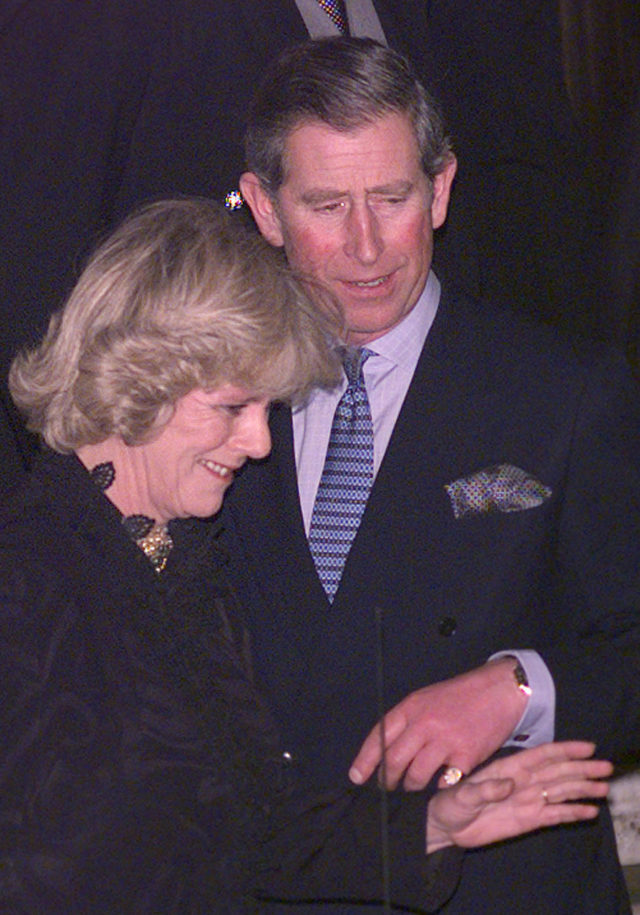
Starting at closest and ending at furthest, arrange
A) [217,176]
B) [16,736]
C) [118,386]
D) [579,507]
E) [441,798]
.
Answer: [16,736], [441,798], [118,386], [579,507], [217,176]

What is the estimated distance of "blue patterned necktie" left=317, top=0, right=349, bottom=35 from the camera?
3.05 m

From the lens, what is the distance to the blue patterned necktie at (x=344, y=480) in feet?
7.77

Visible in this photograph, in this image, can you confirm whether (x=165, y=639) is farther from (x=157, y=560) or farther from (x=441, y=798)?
(x=441, y=798)

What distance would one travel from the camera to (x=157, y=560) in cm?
217

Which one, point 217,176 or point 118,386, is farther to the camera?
point 217,176

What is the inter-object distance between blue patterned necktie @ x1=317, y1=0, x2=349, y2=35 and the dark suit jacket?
3.27 feet

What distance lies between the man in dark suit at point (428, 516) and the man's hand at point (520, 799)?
14cm

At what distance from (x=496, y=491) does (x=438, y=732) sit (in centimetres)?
40

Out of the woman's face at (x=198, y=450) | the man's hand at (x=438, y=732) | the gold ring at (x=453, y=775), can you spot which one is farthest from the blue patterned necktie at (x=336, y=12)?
the gold ring at (x=453, y=775)

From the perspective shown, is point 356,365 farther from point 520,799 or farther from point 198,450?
point 520,799

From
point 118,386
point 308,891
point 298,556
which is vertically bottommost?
point 308,891

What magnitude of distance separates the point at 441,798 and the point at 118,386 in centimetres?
70

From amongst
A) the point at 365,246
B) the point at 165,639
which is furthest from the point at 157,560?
the point at 365,246

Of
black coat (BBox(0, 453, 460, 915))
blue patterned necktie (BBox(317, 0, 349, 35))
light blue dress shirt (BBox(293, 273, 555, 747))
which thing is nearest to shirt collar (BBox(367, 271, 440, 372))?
light blue dress shirt (BBox(293, 273, 555, 747))
